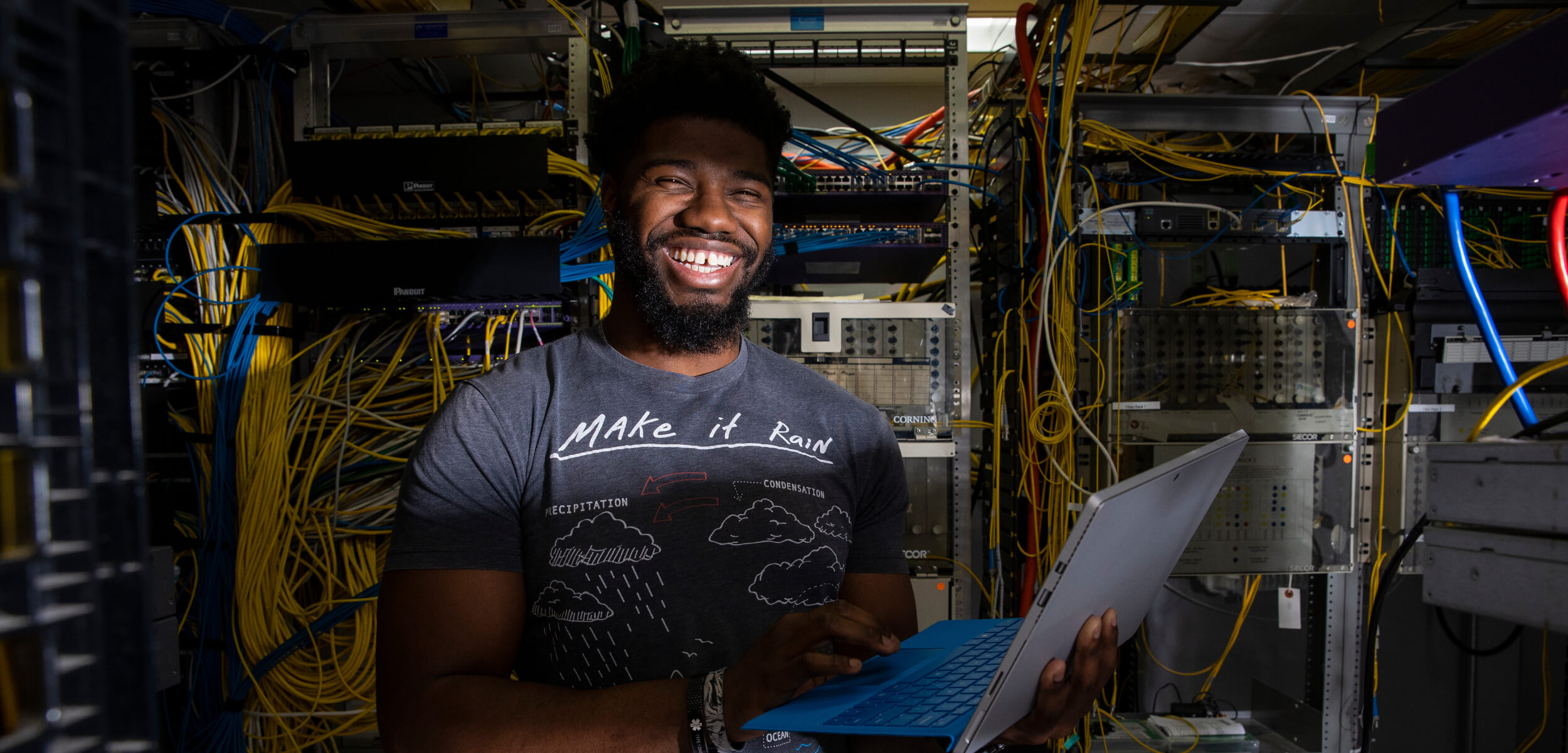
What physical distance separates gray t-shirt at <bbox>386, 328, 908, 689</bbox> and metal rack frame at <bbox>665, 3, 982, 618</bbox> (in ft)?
3.06

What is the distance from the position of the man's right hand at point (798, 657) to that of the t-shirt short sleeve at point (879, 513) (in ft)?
1.22

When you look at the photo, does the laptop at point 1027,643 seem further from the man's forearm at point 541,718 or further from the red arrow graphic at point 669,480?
the red arrow graphic at point 669,480

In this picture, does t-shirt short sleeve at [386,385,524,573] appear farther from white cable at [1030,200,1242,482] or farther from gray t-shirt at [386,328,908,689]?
white cable at [1030,200,1242,482]

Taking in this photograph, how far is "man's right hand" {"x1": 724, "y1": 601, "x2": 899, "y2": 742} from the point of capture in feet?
2.32

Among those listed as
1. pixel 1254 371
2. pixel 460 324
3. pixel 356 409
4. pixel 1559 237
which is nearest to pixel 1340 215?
pixel 1254 371

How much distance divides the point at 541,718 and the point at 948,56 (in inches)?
74.2

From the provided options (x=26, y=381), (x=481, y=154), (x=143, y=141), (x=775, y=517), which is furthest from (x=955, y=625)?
A: (x=143, y=141)

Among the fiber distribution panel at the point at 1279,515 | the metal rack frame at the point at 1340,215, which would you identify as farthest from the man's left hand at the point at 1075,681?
the metal rack frame at the point at 1340,215

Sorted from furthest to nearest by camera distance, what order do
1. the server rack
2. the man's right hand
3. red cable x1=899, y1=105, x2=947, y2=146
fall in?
red cable x1=899, y1=105, x2=947, y2=146 → the man's right hand → the server rack

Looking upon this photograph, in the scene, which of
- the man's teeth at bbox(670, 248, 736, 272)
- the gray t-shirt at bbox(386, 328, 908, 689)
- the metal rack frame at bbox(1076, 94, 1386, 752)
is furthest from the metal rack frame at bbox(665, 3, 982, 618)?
the man's teeth at bbox(670, 248, 736, 272)

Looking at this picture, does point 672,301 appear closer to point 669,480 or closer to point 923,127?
point 669,480

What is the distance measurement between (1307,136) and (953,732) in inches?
110

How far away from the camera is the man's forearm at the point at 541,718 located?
2.64 feet

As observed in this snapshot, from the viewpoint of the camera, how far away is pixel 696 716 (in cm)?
79
